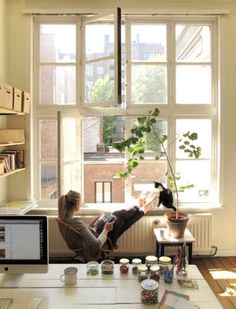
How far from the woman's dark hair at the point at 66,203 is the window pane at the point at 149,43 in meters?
2.01

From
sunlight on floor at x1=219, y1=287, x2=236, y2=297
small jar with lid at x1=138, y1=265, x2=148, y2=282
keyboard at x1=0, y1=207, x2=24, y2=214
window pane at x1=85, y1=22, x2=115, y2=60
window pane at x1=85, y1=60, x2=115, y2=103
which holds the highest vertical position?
window pane at x1=85, y1=22, x2=115, y2=60

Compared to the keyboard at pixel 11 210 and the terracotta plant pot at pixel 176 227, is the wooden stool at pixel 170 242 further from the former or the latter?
the keyboard at pixel 11 210

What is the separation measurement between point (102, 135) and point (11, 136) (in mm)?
1130

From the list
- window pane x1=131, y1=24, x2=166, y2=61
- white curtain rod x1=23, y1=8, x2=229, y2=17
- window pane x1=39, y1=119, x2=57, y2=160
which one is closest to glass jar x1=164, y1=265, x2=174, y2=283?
window pane x1=39, y1=119, x2=57, y2=160

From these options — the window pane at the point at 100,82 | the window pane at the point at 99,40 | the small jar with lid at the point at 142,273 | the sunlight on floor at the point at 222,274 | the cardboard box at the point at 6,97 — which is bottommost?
the sunlight on floor at the point at 222,274

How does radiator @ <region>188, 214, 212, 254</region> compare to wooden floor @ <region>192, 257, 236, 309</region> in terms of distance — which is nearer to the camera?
wooden floor @ <region>192, 257, 236, 309</region>

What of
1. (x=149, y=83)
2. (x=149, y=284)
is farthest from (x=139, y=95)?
(x=149, y=284)

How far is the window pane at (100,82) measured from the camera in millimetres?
3482

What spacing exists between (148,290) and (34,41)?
3293mm

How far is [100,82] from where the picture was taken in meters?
3.62

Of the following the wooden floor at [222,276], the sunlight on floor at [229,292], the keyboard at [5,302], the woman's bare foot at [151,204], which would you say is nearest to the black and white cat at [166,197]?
the woman's bare foot at [151,204]

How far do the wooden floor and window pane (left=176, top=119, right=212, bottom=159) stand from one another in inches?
51.0

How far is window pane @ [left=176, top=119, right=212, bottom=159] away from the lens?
3875 mm

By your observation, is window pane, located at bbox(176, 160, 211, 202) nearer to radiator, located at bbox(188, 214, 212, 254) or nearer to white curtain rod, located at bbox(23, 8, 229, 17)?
radiator, located at bbox(188, 214, 212, 254)
